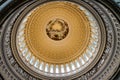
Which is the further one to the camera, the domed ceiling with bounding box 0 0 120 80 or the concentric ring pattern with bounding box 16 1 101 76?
the concentric ring pattern with bounding box 16 1 101 76

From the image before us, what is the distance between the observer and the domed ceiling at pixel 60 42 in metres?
16.1

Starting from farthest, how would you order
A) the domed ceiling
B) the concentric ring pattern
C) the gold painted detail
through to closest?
the gold painted detail < the concentric ring pattern < the domed ceiling

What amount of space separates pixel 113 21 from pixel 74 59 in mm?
7068

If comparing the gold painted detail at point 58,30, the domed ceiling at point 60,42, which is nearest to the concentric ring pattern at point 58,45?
the domed ceiling at point 60,42

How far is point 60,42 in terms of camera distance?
76.7 feet

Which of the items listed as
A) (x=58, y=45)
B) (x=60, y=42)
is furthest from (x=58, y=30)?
(x=58, y=45)

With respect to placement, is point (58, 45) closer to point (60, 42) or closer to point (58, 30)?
point (60, 42)

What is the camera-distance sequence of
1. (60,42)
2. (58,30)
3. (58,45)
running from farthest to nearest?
(58,30)
(60,42)
(58,45)

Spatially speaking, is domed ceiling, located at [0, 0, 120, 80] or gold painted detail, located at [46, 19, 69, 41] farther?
gold painted detail, located at [46, 19, 69, 41]

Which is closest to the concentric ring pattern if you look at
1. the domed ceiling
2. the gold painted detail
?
the domed ceiling

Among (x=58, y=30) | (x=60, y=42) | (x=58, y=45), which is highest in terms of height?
(x=58, y=30)

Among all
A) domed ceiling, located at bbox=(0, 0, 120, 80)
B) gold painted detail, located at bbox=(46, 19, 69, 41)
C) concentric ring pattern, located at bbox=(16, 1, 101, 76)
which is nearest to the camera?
domed ceiling, located at bbox=(0, 0, 120, 80)

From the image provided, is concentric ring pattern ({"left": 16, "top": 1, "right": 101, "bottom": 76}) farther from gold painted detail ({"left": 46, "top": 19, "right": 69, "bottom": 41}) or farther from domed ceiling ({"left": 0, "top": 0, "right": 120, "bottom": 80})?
gold painted detail ({"left": 46, "top": 19, "right": 69, "bottom": 41})

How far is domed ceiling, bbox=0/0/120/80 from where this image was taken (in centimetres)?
→ 1614
